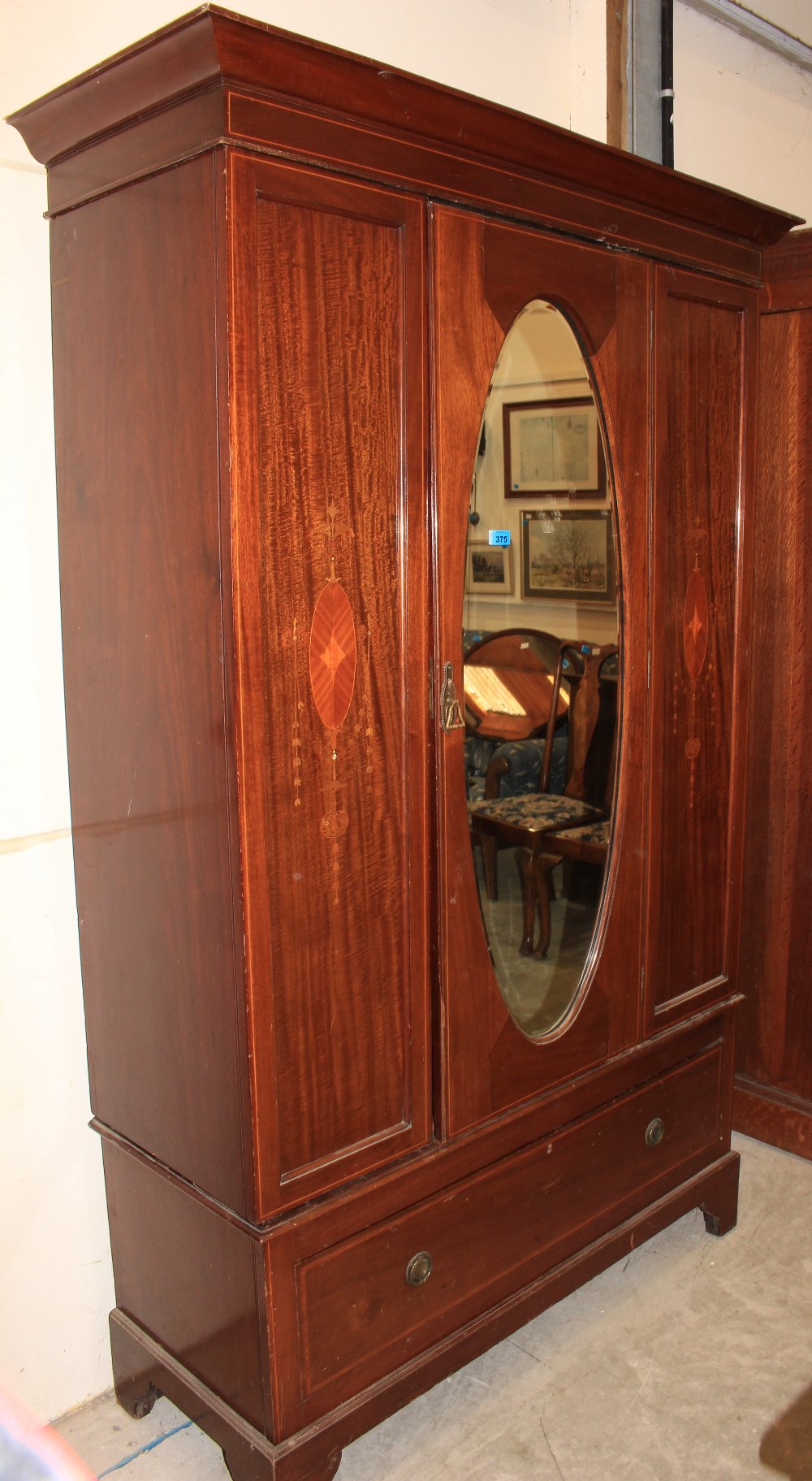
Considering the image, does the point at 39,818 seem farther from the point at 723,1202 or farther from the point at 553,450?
the point at 723,1202

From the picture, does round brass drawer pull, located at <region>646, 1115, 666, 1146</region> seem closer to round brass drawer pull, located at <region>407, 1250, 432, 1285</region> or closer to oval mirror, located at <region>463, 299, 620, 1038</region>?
oval mirror, located at <region>463, 299, 620, 1038</region>

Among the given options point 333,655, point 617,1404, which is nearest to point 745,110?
point 333,655

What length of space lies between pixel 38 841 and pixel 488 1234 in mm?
917

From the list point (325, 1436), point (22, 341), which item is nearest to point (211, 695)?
point (22, 341)

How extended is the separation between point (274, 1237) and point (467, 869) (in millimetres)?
540

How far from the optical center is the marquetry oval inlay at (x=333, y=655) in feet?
4.54

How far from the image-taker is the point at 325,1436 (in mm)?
1530

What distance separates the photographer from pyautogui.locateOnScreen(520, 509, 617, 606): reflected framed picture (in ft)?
5.61

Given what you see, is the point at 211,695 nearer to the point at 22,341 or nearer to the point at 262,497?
the point at 262,497

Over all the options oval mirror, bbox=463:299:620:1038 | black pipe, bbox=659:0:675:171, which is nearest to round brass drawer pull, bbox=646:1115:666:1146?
oval mirror, bbox=463:299:620:1038

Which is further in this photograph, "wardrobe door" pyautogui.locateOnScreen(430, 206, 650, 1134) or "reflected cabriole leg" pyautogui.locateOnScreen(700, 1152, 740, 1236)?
"reflected cabriole leg" pyautogui.locateOnScreen(700, 1152, 740, 1236)

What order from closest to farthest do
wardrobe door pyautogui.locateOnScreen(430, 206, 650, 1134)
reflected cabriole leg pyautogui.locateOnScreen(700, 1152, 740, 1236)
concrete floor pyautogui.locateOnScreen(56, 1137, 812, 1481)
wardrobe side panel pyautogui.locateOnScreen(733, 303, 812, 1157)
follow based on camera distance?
wardrobe door pyautogui.locateOnScreen(430, 206, 650, 1134) → concrete floor pyautogui.locateOnScreen(56, 1137, 812, 1481) → reflected cabriole leg pyautogui.locateOnScreen(700, 1152, 740, 1236) → wardrobe side panel pyautogui.locateOnScreen(733, 303, 812, 1157)

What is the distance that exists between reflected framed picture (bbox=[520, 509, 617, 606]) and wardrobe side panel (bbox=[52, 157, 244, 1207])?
21.9 inches

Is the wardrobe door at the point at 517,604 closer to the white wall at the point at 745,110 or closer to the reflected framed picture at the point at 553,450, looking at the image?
the reflected framed picture at the point at 553,450
